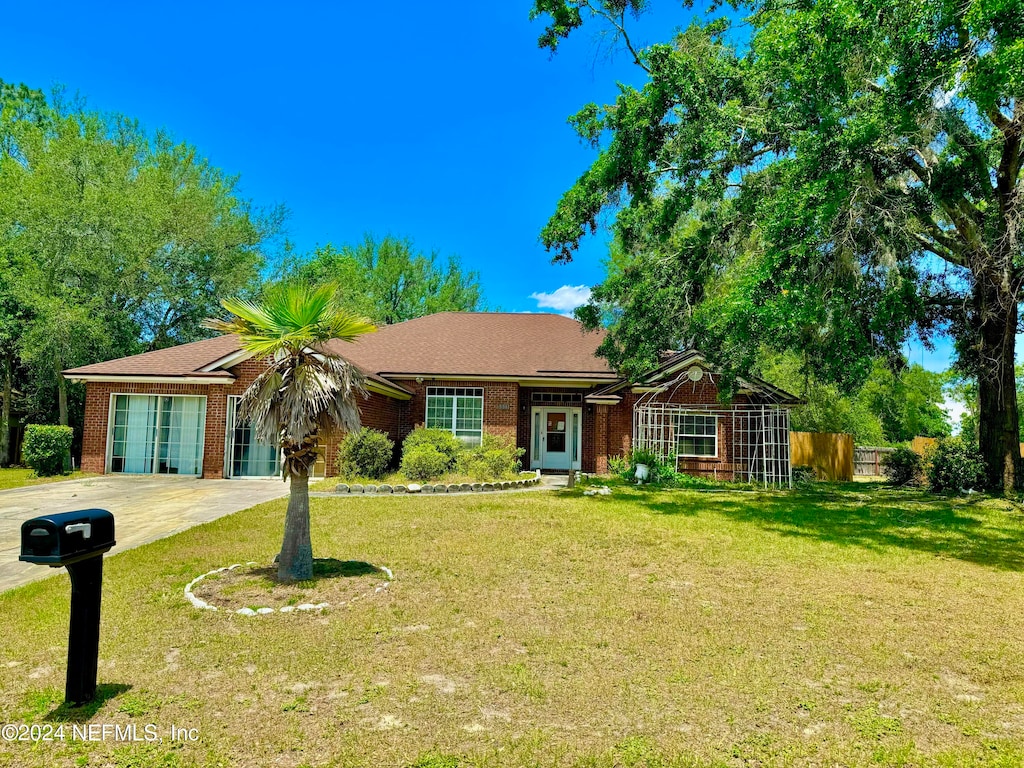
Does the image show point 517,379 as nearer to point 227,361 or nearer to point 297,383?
point 227,361

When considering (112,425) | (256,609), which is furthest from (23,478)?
(256,609)

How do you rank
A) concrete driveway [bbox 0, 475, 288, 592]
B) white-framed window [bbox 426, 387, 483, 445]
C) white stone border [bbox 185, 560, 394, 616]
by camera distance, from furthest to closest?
white-framed window [bbox 426, 387, 483, 445]
concrete driveway [bbox 0, 475, 288, 592]
white stone border [bbox 185, 560, 394, 616]

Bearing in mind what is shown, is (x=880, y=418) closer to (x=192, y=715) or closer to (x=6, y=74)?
(x=192, y=715)

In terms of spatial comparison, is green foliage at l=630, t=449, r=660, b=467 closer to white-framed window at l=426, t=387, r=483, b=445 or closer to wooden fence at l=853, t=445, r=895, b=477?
white-framed window at l=426, t=387, r=483, b=445

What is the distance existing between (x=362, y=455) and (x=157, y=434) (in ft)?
22.7

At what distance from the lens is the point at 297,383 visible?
608 centimetres

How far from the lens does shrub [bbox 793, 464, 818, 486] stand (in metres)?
18.9

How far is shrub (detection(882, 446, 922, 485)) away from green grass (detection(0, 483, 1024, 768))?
11.6m

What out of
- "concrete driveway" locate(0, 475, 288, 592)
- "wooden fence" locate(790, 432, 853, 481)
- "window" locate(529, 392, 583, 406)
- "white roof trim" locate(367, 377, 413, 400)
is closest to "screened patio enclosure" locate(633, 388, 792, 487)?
"window" locate(529, 392, 583, 406)

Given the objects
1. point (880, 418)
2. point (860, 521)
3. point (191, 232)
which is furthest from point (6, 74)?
point (880, 418)

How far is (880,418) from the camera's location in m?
39.8

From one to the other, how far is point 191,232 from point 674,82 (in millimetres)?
18642

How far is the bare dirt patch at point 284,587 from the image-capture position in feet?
17.9

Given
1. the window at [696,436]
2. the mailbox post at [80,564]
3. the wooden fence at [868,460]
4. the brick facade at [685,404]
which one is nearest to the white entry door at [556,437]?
the brick facade at [685,404]
